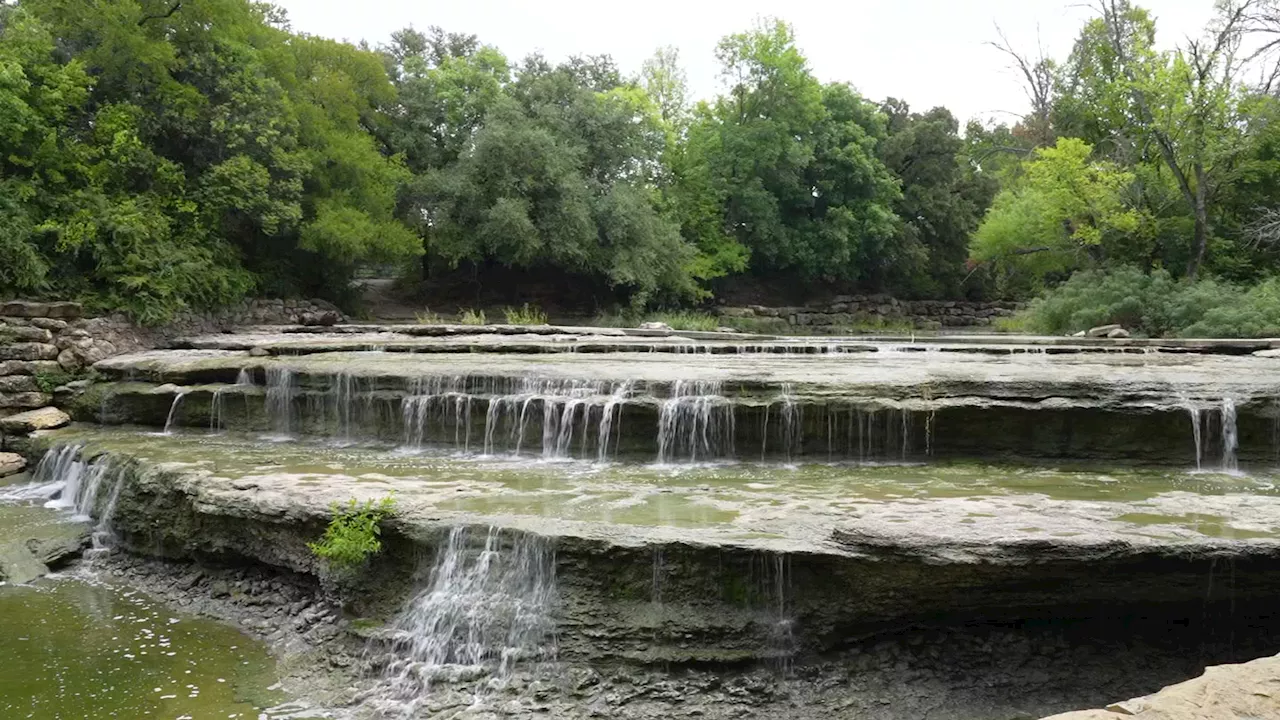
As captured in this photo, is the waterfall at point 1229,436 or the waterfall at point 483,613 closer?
the waterfall at point 483,613

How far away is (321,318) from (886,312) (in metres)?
22.6

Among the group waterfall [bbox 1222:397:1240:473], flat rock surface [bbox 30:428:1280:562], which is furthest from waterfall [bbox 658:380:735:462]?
waterfall [bbox 1222:397:1240:473]

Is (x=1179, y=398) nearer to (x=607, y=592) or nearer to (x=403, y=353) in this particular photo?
(x=607, y=592)

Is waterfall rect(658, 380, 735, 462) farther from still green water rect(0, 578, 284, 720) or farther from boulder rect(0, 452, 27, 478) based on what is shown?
boulder rect(0, 452, 27, 478)

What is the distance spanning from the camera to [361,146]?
2170cm

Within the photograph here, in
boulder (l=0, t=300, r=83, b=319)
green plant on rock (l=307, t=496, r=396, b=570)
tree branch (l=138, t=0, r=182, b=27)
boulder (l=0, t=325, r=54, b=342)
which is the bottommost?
green plant on rock (l=307, t=496, r=396, b=570)

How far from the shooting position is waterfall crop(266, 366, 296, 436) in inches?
402

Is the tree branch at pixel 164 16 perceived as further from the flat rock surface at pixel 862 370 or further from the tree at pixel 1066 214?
the tree at pixel 1066 214

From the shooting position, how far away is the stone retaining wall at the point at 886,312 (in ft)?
107

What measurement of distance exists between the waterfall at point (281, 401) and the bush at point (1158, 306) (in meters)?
17.0

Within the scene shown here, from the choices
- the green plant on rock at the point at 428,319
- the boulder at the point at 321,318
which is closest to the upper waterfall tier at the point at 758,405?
the boulder at the point at 321,318

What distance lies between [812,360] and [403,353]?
5.98m

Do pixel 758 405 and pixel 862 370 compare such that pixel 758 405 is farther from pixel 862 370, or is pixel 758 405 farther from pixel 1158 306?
pixel 1158 306

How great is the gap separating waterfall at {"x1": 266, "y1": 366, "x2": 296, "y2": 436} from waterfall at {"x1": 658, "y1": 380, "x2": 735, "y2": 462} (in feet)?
16.0
